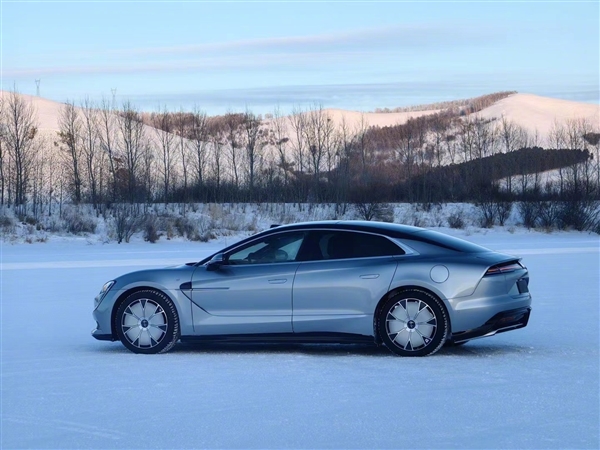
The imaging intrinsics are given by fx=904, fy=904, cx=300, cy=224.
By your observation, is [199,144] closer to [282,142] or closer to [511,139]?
[282,142]

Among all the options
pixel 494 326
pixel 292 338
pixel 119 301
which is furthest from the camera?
pixel 119 301

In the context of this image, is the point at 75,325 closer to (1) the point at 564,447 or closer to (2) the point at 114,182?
(1) the point at 564,447

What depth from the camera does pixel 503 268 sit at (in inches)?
382

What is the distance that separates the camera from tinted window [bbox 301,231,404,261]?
9.90 meters

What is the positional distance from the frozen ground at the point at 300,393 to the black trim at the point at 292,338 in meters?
0.19

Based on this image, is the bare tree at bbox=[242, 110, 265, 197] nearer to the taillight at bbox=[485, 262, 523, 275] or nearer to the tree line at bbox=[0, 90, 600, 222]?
the tree line at bbox=[0, 90, 600, 222]

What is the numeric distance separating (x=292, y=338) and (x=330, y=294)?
0.65 meters

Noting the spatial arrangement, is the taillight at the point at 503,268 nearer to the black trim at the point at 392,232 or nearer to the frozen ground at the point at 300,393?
the black trim at the point at 392,232

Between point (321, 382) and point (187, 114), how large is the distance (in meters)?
57.7

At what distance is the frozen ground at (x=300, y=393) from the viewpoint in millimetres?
6523

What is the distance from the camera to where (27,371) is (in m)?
9.15

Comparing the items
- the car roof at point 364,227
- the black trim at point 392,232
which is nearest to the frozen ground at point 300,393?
the black trim at point 392,232

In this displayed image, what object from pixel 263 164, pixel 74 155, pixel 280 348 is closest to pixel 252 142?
pixel 263 164

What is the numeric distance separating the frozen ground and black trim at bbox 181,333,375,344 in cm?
19
